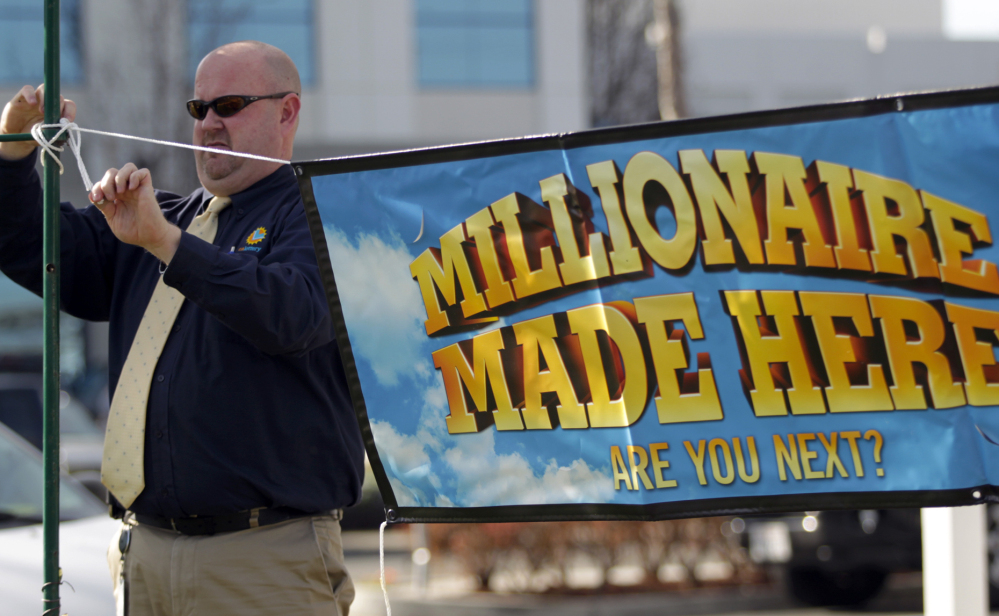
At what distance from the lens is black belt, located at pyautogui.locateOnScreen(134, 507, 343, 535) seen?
→ 8.16 feet

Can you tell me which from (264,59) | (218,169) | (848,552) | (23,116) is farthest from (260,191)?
(848,552)

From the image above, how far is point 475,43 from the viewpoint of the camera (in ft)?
66.2

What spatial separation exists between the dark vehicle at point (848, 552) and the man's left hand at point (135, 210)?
6.19 metres

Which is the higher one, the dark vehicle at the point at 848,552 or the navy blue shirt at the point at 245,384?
the navy blue shirt at the point at 245,384

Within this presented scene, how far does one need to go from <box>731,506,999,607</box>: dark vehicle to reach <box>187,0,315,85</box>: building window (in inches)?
542

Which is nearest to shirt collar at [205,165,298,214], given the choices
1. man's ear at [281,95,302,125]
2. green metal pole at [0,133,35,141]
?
man's ear at [281,95,302,125]

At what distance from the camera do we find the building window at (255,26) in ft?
59.1

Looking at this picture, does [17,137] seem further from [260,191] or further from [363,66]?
[363,66]

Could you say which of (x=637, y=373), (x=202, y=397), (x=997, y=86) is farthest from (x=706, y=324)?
(x=202, y=397)

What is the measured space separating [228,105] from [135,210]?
53 cm

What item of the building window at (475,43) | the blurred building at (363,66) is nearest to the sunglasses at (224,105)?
the blurred building at (363,66)

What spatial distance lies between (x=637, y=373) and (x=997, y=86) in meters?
0.99

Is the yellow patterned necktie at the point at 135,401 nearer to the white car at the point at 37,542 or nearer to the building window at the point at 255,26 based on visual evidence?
the white car at the point at 37,542

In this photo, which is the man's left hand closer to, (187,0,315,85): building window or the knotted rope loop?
the knotted rope loop
